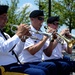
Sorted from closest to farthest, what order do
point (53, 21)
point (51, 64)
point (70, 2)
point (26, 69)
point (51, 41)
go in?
point (26, 69), point (51, 64), point (51, 41), point (53, 21), point (70, 2)

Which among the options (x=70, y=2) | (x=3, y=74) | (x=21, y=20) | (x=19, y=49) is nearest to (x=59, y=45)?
(x=19, y=49)

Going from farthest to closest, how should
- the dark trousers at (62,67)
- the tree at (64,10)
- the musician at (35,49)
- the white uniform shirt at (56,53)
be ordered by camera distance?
the tree at (64,10) < the white uniform shirt at (56,53) < the dark trousers at (62,67) < the musician at (35,49)

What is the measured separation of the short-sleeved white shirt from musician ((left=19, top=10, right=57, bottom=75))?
685 millimetres

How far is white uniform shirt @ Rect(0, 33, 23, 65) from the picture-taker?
3.83 metres

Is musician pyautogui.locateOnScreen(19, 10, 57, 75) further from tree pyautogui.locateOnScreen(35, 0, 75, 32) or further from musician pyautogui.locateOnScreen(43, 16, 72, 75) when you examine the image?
tree pyautogui.locateOnScreen(35, 0, 75, 32)

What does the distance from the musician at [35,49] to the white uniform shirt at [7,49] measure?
68cm

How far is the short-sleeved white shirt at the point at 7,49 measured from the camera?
12.6 ft

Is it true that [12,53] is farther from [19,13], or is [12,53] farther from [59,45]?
[19,13]

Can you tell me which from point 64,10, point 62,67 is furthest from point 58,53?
point 64,10

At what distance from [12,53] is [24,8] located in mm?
20649

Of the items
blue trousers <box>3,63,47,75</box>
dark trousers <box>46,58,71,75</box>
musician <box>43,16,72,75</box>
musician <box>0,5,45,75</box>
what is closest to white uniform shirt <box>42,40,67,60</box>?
musician <box>43,16,72,75</box>

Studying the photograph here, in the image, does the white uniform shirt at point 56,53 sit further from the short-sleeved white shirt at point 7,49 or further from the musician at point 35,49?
the short-sleeved white shirt at point 7,49

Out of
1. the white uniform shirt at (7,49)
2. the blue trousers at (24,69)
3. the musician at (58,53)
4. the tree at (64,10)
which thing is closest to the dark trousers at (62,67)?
the musician at (58,53)

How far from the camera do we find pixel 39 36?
5.30 m
